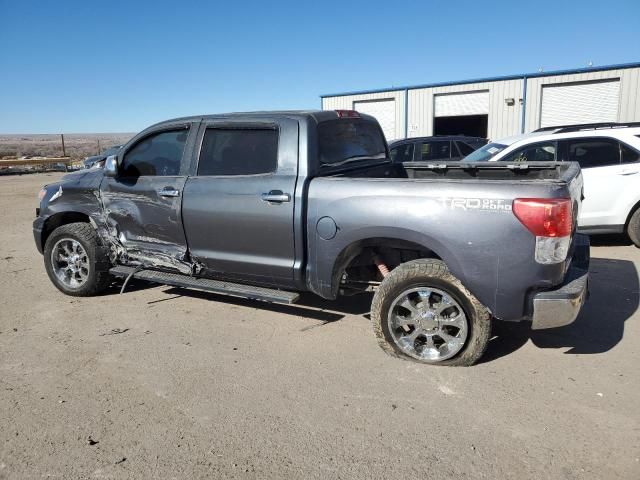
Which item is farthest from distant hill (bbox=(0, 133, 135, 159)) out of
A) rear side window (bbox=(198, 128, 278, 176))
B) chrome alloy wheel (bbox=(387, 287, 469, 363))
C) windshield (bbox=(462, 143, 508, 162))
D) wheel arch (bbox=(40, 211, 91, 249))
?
chrome alloy wheel (bbox=(387, 287, 469, 363))

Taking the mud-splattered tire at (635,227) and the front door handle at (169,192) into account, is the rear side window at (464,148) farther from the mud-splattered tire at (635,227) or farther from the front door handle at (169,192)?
the front door handle at (169,192)

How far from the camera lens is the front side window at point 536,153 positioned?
7469mm

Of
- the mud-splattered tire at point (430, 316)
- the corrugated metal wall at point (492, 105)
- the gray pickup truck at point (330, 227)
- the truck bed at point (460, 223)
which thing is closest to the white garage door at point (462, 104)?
the corrugated metal wall at point (492, 105)

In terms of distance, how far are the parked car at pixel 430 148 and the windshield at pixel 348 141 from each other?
227 inches

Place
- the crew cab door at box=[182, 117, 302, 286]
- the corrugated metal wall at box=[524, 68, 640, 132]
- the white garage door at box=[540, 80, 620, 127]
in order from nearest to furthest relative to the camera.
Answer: the crew cab door at box=[182, 117, 302, 286]
the corrugated metal wall at box=[524, 68, 640, 132]
the white garage door at box=[540, 80, 620, 127]

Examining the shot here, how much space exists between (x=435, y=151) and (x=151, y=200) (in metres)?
8.25

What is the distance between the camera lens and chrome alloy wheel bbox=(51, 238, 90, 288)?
561 cm

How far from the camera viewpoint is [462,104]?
23.0 meters

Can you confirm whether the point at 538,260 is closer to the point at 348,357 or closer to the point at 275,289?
the point at 348,357

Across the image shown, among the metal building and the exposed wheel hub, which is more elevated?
the metal building

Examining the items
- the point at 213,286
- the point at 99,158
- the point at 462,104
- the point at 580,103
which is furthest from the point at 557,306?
the point at 462,104

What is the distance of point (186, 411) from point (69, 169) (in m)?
29.5

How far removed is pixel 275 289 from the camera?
14.9ft

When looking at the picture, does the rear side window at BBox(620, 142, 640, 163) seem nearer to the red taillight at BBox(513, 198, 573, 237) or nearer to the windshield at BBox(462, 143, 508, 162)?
the windshield at BBox(462, 143, 508, 162)
